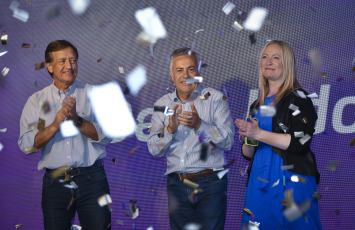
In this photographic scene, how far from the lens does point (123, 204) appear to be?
3.56 meters

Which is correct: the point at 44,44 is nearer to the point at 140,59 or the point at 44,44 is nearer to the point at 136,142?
the point at 140,59

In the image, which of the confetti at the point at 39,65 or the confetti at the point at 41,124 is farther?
the confetti at the point at 39,65

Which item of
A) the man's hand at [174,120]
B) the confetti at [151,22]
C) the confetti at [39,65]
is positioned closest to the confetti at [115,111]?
the confetti at [39,65]

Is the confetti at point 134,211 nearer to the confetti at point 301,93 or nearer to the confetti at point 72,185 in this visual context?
the confetti at point 72,185

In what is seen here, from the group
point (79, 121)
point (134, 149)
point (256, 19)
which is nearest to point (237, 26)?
point (256, 19)

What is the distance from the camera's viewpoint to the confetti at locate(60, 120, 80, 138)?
2.19m

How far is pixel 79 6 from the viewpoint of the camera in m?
3.69

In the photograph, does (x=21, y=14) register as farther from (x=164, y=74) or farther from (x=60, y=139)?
(x=60, y=139)

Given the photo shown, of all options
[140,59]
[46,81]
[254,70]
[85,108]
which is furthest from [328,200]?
[46,81]

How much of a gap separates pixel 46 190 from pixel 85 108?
0.53 metres

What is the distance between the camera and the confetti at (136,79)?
357 cm

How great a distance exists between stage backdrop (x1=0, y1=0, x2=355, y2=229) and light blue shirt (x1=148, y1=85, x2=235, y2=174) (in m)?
1.20

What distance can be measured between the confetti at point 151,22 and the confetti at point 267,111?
1.78 meters

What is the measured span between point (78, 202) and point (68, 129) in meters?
0.42
